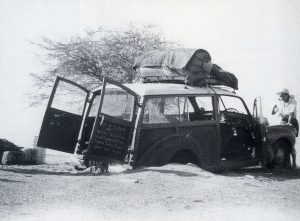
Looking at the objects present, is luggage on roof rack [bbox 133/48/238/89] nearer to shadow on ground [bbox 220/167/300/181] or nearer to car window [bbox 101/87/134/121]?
car window [bbox 101/87/134/121]

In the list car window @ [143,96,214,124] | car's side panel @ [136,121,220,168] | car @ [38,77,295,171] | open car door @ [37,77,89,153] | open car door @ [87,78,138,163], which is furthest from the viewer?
open car door @ [37,77,89,153]

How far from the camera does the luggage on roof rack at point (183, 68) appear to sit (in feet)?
25.2

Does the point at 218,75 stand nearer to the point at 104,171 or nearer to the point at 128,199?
the point at 104,171

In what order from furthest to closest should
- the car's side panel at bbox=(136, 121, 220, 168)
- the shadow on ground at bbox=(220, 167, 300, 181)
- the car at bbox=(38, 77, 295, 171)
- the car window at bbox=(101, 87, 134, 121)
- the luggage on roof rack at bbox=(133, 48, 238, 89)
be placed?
the shadow on ground at bbox=(220, 167, 300, 181) < the luggage on roof rack at bbox=(133, 48, 238, 89) < the car window at bbox=(101, 87, 134, 121) < the car's side panel at bbox=(136, 121, 220, 168) < the car at bbox=(38, 77, 295, 171)

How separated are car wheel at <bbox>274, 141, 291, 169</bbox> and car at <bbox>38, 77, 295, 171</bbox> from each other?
0.02m

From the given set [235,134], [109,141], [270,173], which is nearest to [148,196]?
[109,141]

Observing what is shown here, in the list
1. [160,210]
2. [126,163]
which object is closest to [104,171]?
[126,163]

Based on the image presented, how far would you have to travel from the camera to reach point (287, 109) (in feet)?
31.5

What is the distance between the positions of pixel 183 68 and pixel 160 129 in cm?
127

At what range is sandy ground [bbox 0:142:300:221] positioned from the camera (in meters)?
4.52

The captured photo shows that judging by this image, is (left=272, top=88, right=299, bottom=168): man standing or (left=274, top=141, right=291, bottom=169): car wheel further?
(left=272, top=88, right=299, bottom=168): man standing

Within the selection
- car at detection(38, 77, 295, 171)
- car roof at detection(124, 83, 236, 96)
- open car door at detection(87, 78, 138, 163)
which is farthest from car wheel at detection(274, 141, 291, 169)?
open car door at detection(87, 78, 138, 163)

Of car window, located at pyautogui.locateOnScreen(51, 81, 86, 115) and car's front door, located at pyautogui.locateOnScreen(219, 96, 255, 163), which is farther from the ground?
car window, located at pyautogui.locateOnScreen(51, 81, 86, 115)

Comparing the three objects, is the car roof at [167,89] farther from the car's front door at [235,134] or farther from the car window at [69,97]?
the car window at [69,97]
